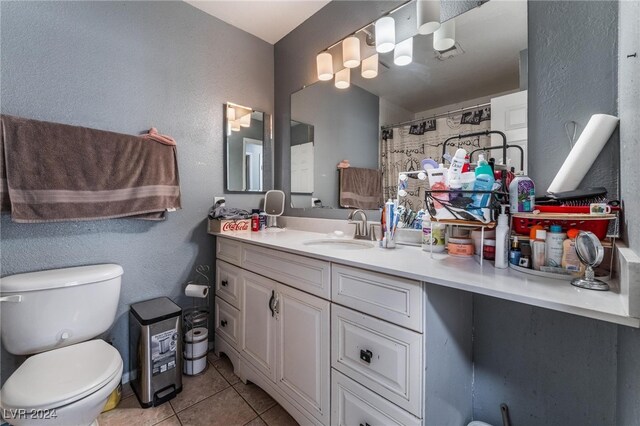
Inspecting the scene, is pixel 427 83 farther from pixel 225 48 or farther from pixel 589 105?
pixel 225 48

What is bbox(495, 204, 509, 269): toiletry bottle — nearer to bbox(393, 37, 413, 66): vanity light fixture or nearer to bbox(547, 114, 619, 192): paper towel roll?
bbox(547, 114, 619, 192): paper towel roll

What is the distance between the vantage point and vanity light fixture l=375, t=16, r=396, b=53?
1487 millimetres

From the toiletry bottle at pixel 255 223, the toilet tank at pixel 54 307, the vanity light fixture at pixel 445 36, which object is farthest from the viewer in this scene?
the toiletry bottle at pixel 255 223

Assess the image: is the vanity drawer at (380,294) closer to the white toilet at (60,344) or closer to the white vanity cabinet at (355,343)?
the white vanity cabinet at (355,343)

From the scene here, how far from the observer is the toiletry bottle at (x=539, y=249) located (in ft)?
2.68

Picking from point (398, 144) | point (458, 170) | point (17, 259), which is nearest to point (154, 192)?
point (17, 259)

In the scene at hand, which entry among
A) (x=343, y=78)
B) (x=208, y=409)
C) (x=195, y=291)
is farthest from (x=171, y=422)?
(x=343, y=78)

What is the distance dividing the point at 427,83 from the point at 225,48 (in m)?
1.52

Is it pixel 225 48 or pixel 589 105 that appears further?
pixel 225 48

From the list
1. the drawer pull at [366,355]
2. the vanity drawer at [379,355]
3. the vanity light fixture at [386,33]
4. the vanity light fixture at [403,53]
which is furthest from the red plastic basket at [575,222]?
the vanity light fixture at [386,33]

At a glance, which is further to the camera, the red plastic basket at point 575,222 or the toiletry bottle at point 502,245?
the toiletry bottle at point 502,245

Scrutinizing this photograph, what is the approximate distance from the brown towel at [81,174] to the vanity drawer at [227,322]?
70cm

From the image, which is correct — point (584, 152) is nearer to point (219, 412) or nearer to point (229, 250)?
point (229, 250)

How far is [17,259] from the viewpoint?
1.28 m
